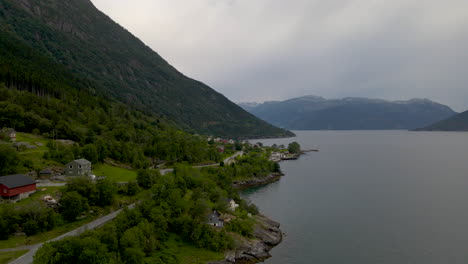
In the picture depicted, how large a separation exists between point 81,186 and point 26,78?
58265 millimetres

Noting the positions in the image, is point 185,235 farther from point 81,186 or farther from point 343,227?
point 343,227

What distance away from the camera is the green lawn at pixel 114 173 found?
57.0 m

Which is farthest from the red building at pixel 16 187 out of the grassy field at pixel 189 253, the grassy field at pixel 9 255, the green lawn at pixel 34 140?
the grassy field at pixel 189 253

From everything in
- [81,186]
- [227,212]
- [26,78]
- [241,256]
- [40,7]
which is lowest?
[241,256]

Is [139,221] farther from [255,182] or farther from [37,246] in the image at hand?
[255,182]

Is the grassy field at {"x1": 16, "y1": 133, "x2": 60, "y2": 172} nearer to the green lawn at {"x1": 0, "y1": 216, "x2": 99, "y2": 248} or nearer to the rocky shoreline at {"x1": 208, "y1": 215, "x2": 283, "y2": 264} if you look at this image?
the green lawn at {"x1": 0, "y1": 216, "x2": 99, "y2": 248}

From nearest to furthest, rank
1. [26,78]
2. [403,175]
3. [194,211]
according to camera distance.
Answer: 1. [194,211]
2. [26,78]
3. [403,175]

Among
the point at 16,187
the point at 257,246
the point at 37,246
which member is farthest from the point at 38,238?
the point at 257,246

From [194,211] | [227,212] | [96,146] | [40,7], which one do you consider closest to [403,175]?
[227,212]

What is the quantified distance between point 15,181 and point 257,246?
3271 centimetres

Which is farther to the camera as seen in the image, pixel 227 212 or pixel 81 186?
pixel 227 212

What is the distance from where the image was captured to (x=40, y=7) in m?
199

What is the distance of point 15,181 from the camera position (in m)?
39.4

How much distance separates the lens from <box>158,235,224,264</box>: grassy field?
38.2 meters
